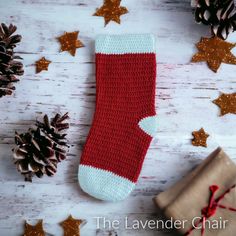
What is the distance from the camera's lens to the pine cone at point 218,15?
117 cm

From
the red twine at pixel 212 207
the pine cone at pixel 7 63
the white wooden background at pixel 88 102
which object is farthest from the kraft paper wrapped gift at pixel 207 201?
the pine cone at pixel 7 63

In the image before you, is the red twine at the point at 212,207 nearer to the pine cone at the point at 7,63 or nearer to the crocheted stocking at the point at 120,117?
the crocheted stocking at the point at 120,117

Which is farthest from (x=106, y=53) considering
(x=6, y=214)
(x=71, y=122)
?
(x=6, y=214)

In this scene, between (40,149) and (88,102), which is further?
(88,102)

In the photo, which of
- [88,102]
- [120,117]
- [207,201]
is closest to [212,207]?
[207,201]

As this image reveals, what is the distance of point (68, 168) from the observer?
1261 millimetres

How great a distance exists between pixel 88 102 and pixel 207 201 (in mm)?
527

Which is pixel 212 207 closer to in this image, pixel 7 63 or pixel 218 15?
pixel 218 15

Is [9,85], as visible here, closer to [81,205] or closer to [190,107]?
[81,205]

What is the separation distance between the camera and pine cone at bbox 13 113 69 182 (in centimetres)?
114

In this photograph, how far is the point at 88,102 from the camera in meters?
1.29

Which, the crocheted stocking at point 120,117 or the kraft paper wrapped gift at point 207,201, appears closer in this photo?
the kraft paper wrapped gift at point 207,201

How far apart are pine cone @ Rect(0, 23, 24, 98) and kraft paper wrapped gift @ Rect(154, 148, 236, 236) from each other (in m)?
0.61

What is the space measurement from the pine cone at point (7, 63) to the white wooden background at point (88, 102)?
0.11m
